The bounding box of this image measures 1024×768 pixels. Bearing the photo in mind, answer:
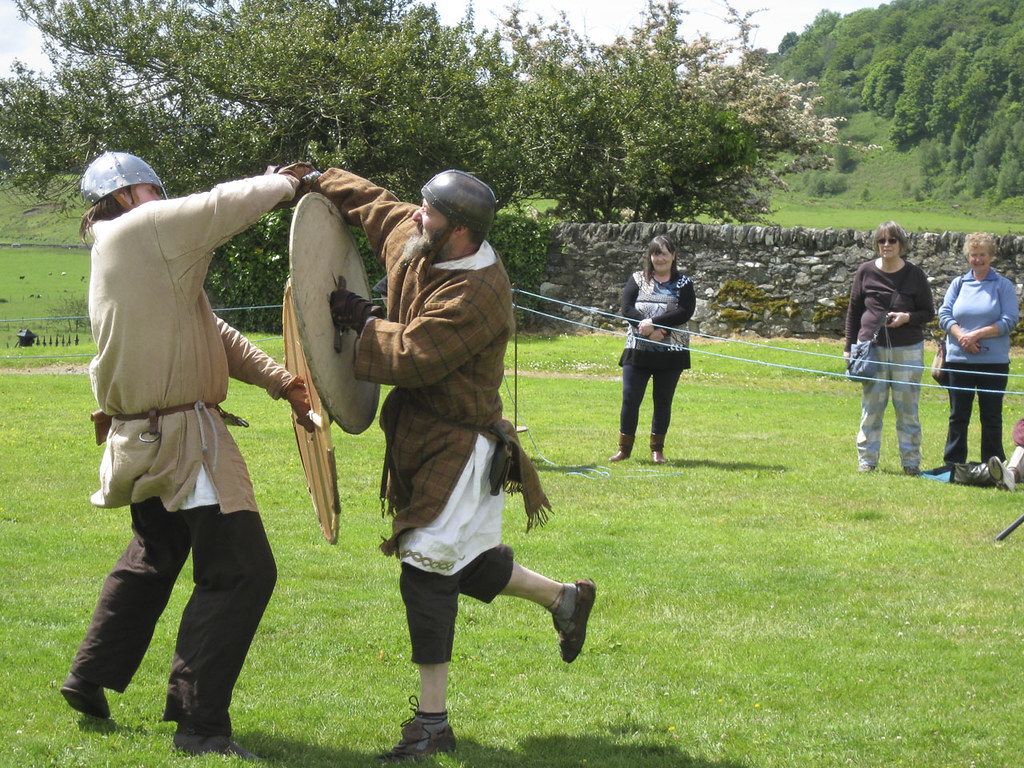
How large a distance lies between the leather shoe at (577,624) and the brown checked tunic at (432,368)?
0.67 meters

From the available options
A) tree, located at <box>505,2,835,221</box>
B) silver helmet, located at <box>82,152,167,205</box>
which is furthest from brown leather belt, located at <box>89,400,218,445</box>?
tree, located at <box>505,2,835,221</box>

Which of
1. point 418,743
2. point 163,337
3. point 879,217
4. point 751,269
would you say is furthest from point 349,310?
point 879,217

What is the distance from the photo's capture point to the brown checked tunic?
3.62 m

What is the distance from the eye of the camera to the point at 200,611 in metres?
3.58

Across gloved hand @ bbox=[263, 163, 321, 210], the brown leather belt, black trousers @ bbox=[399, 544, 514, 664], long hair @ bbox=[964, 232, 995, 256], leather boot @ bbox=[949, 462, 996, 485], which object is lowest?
leather boot @ bbox=[949, 462, 996, 485]

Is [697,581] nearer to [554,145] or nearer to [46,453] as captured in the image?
[46,453]

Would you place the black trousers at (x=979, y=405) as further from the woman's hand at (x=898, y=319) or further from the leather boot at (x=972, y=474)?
the woman's hand at (x=898, y=319)

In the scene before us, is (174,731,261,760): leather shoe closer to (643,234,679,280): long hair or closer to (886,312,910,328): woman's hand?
(643,234,679,280): long hair

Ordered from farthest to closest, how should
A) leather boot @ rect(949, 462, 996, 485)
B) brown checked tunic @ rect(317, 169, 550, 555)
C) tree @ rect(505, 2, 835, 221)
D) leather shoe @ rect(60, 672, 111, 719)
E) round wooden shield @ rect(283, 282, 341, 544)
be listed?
tree @ rect(505, 2, 835, 221), leather boot @ rect(949, 462, 996, 485), round wooden shield @ rect(283, 282, 341, 544), leather shoe @ rect(60, 672, 111, 719), brown checked tunic @ rect(317, 169, 550, 555)

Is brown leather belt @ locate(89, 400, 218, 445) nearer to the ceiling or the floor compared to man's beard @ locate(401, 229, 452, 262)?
nearer to the floor

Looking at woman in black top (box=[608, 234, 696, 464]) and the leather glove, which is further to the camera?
woman in black top (box=[608, 234, 696, 464])

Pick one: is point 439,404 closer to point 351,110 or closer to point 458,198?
point 458,198

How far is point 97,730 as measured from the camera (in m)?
3.82

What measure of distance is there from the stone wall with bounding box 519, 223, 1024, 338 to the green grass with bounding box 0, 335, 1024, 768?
9.86 metres
